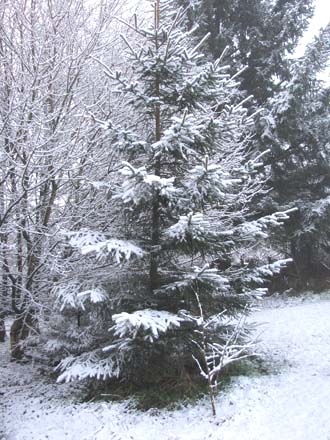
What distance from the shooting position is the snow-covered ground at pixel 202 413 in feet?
14.9

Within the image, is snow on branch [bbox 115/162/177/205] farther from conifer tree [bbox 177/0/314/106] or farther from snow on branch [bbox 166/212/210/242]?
conifer tree [bbox 177/0/314/106]

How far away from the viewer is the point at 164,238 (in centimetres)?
595

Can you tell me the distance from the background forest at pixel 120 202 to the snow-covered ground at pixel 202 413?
1.58 ft

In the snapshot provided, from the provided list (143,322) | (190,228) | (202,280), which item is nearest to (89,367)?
(143,322)

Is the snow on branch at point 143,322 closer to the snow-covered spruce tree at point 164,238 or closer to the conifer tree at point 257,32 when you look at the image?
the snow-covered spruce tree at point 164,238

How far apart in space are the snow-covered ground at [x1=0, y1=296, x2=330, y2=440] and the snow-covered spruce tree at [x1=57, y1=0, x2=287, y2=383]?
24.7 inches

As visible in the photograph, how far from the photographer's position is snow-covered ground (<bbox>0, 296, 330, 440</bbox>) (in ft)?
14.9

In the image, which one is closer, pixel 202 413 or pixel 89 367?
pixel 202 413

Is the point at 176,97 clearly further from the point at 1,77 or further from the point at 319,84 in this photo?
the point at 319,84

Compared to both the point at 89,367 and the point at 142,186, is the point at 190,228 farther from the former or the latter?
the point at 89,367

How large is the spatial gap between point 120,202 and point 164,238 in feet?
2.91

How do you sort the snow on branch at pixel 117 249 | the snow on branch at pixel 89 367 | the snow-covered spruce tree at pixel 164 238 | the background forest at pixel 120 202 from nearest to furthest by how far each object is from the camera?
the snow on branch at pixel 117 249
the snow on branch at pixel 89 367
the snow-covered spruce tree at pixel 164 238
the background forest at pixel 120 202

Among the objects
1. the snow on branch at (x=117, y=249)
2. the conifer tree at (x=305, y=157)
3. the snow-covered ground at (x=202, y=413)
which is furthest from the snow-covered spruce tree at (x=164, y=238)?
the conifer tree at (x=305, y=157)

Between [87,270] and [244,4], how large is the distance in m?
13.0
